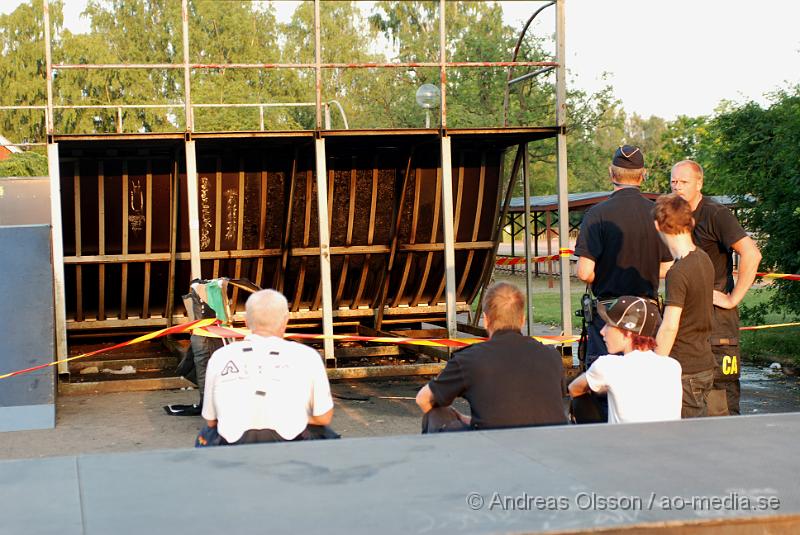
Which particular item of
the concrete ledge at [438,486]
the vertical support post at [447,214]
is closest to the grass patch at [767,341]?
the vertical support post at [447,214]

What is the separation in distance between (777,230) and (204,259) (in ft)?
23.0

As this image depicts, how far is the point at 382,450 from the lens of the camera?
14.8 ft

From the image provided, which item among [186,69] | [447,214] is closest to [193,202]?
[186,69]

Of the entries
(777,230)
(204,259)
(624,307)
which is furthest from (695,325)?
(204,259)

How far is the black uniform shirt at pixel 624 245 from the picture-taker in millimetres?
6754

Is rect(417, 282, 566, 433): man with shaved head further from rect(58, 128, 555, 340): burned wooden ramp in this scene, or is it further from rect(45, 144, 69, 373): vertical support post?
rect(58, 128, 555, 340): burned wooden ramp

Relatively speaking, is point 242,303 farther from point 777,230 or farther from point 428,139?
point 777,230

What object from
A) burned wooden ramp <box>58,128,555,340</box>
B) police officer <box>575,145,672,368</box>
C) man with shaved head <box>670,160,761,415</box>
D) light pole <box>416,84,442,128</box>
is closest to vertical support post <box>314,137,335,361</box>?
burned wooden ramp <box>58,128,555,340</box>

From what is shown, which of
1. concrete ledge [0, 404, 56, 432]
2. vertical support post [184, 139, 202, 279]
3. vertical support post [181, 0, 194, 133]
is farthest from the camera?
vertical support post [184, 139, 202, 279]

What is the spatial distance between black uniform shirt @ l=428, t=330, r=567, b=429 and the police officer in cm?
174

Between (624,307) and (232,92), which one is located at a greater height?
(232,92)

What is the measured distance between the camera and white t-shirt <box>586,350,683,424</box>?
5.36 m

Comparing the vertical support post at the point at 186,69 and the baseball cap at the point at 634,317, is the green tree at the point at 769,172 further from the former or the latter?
the baseball cap at the point at 634,317

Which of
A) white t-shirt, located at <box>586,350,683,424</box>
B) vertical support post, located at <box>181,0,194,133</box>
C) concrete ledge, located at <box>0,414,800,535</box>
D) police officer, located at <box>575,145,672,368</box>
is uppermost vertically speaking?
vertical support post, located at <box>181,0,194,133</box>
